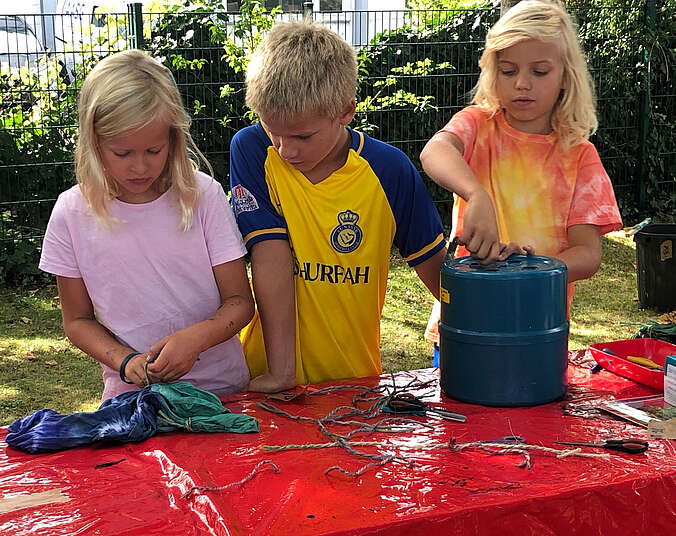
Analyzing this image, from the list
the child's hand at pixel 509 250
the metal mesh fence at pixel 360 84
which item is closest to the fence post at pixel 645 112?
the metal mesh fence at pixel 360 84

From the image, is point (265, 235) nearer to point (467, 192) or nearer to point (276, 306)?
point (276, 306)

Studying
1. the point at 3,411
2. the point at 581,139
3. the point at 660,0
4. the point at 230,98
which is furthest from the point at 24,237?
the point at 660,0

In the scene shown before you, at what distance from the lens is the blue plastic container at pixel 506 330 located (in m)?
1.91

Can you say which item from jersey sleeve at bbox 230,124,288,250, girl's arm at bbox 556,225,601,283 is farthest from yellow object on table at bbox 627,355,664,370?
jersey sleeve at bbox 230,124,288,250

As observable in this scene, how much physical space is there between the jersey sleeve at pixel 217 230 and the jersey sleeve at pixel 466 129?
0.68 metres

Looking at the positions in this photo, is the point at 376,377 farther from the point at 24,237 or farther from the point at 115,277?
the point at 24,237

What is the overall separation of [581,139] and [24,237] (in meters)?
4.83

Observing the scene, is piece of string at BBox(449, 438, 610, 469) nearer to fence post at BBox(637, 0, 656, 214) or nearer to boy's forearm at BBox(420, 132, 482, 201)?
boy's forearm at BBox(420, 132, 482, 201)

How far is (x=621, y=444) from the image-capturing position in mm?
1721

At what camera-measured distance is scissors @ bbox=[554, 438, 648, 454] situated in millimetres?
1704

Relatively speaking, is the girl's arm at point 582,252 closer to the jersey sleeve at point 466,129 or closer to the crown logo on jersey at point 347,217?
the jersey sleeve at point 466,129

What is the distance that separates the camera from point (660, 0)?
7.79 meters

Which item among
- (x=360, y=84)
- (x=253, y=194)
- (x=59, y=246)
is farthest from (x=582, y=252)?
(x=360, y=84)

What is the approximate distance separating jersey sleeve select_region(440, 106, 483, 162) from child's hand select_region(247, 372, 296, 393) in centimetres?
81
